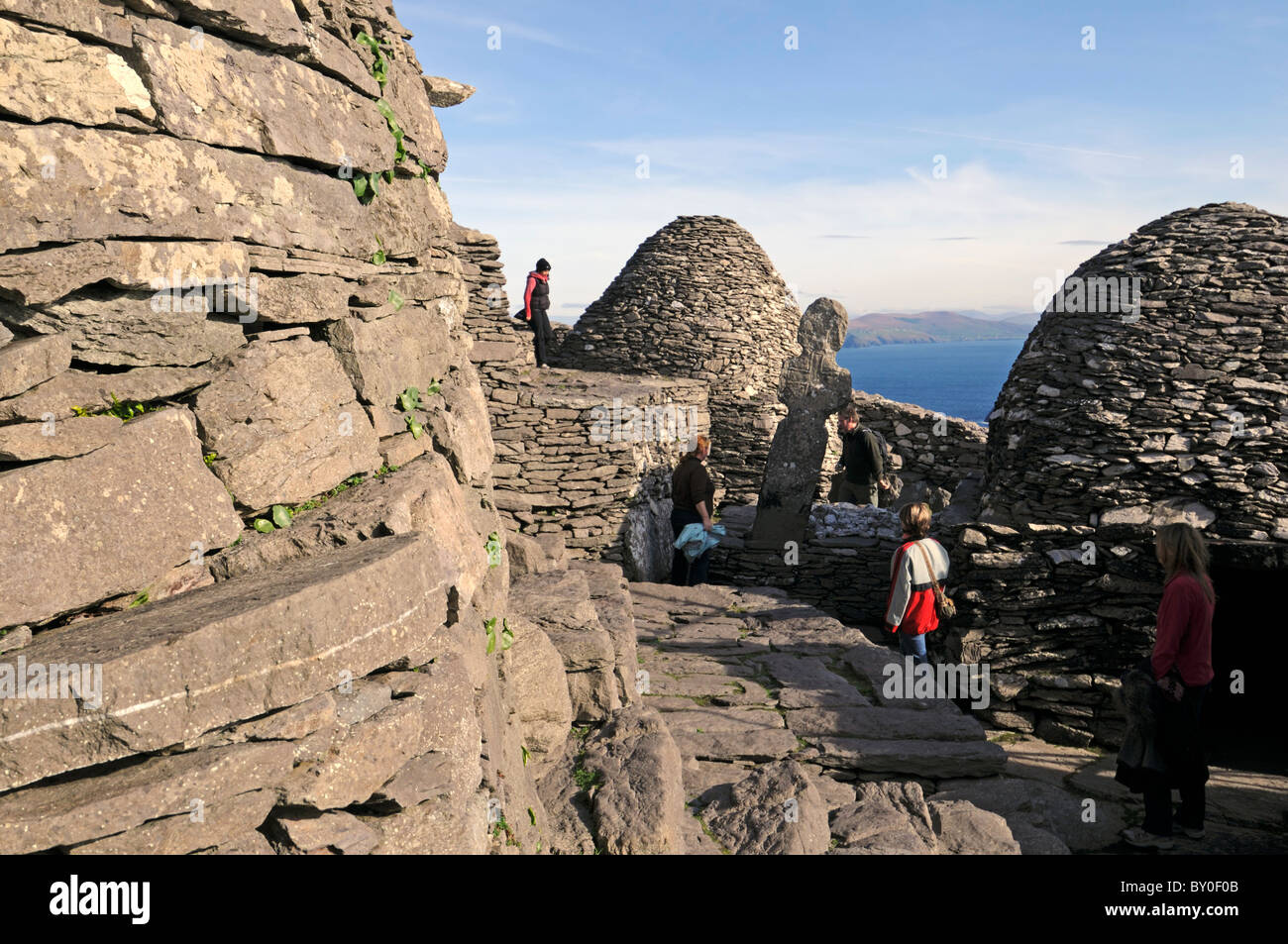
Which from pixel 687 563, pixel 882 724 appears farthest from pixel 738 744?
pixel 687 563

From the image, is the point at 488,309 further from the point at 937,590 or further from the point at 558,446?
the point at 937,590

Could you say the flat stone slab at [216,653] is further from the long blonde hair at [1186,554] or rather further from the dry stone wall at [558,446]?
the dry stone wall at [558,446]

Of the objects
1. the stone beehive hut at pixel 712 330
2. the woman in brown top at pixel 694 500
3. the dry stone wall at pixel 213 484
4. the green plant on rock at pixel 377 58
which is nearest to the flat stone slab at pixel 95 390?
the dry stone wall at pixel 213 484

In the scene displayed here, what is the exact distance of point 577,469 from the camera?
11.1 meters

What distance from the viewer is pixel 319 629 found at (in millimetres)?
2158

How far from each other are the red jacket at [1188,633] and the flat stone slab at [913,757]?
1.28 m

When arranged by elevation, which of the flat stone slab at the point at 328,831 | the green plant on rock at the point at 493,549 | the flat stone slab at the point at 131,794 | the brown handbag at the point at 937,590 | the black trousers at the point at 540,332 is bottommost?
the brown handbag at the point at 937,590

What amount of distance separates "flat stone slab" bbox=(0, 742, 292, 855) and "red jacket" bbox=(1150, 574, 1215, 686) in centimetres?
467

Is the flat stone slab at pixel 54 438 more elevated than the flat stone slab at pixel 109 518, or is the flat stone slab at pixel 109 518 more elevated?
the flat stone slab at pixel 54 438

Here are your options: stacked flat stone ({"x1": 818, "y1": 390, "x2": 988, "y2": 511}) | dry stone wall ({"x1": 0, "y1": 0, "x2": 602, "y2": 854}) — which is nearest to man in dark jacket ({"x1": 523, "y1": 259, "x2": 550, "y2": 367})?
stacked flat stone ({"x1": 818, "y1": 390, "x2": 988, "y2": 511})

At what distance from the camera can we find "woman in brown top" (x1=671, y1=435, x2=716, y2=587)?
993 centimetres

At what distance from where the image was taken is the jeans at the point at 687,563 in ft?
33.5

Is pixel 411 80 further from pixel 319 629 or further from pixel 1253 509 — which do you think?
pixel 1253 509

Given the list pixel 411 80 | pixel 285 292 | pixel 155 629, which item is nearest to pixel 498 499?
pixel 411 80
